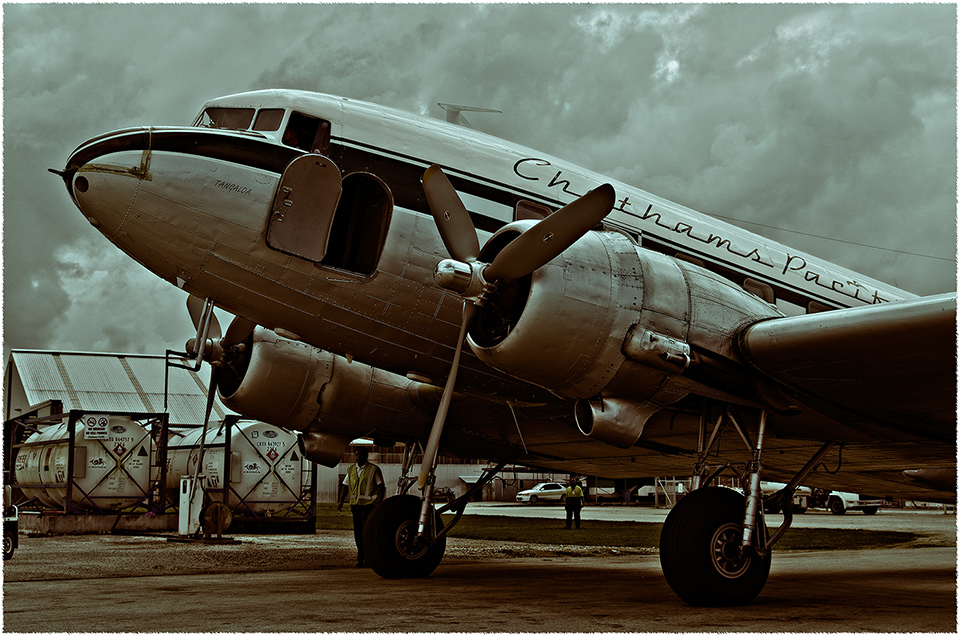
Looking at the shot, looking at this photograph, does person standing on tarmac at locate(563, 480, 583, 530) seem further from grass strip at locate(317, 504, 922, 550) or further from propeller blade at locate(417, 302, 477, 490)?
propeller blade at locate(417, 302, 477, 490)

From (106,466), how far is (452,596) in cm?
1866

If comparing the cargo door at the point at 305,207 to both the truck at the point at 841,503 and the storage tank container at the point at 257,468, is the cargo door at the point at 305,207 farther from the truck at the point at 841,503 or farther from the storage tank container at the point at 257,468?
the truck at the point at 841,503

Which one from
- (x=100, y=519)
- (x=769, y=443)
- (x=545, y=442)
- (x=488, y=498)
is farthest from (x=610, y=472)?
(x=488, y=498)

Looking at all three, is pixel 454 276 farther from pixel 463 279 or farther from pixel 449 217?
pixel 449 217

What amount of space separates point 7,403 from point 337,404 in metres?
30.8

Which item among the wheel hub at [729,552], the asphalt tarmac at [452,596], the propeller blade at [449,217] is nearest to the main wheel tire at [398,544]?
the asphalt tarmac at [452,596]

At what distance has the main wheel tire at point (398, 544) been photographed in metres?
9.81

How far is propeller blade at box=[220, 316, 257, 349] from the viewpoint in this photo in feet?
33.7

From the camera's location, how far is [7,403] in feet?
117

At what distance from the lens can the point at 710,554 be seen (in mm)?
6680

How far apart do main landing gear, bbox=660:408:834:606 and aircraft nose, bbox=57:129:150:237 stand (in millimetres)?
4907

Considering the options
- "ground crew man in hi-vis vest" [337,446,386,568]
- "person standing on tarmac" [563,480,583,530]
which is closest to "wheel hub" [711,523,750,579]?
"ground crew man in hi-vis vest" [337,446,386,568]

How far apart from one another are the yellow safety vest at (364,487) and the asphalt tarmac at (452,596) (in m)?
0.89

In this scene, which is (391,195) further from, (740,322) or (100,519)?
(100,519)
